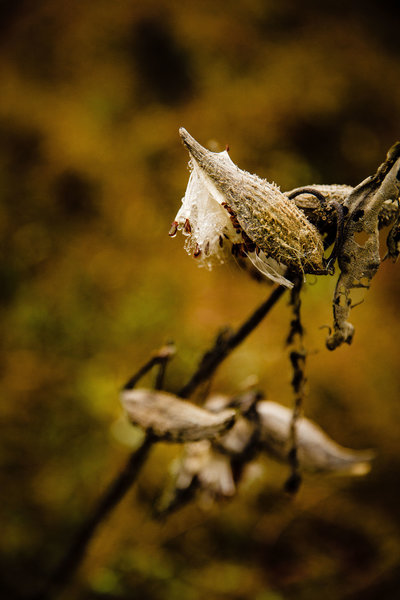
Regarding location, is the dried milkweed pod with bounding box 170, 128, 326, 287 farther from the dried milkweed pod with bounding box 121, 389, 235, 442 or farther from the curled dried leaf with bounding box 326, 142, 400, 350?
the dried milkweed pod with bounding box 121, 389, 235, 442

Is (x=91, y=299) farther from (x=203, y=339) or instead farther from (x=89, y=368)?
(x=203, y=339)

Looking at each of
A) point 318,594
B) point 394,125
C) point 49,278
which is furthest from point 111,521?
point 394,125

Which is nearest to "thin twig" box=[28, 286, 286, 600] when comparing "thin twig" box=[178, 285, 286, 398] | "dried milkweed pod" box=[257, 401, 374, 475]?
"thin twig" box=[178, 285, 286, 398]

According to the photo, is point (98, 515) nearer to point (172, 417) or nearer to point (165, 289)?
point (172, 417)

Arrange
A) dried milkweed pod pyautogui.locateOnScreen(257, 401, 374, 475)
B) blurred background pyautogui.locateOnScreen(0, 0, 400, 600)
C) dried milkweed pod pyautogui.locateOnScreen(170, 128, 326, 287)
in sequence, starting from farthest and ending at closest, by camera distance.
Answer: blurred background pyautogui.locateOnScreen(0, 0, 400, 600) → dried milkweed pod pyautogui.locateOnScreen(257, 401, 374, 475) → dried milkweed pod pyautogui.locateOnScreen(170, 128, 326, 287)

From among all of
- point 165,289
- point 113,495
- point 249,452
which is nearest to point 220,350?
point 249,452

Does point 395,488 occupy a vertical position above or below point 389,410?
below
